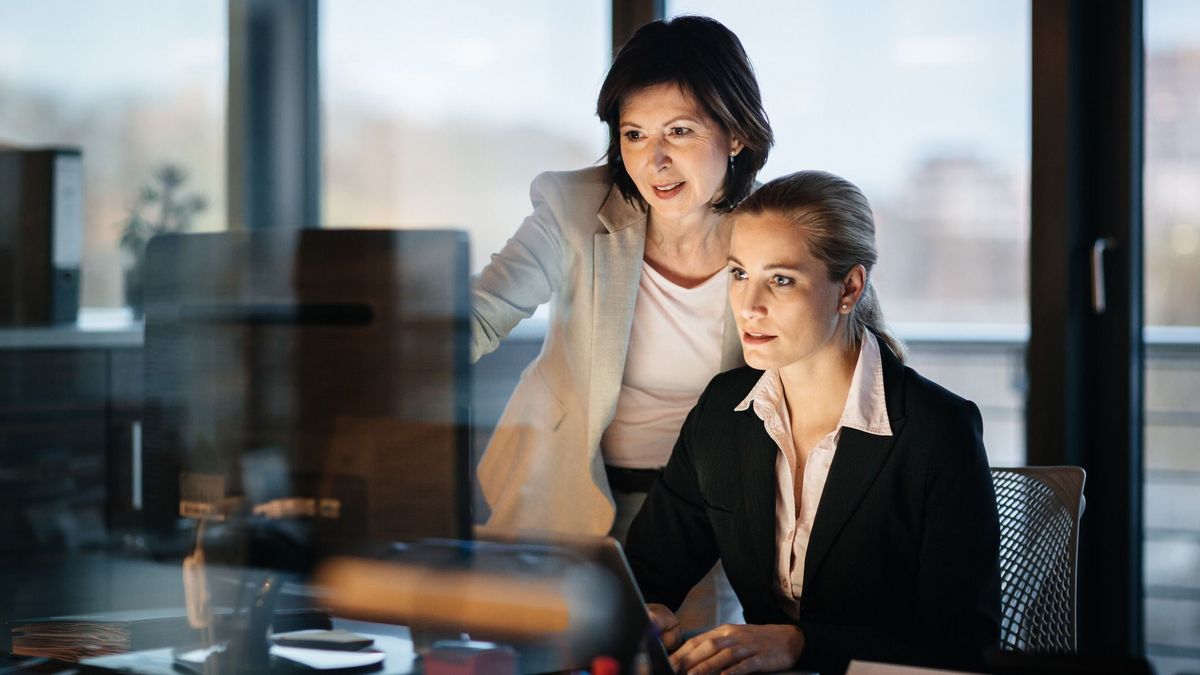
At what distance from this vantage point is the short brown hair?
64.6 inches

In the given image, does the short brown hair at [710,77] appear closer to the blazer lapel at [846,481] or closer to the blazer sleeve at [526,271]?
the blazer sleeve at [526,271]

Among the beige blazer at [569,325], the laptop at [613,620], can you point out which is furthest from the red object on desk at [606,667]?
the beige blazer at [569,325]

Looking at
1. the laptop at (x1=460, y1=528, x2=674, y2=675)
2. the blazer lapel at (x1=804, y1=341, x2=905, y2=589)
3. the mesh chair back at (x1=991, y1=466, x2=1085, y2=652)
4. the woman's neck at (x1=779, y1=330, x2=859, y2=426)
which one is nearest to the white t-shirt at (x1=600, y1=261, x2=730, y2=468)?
the woman's neck at (x1=779, y1=330, x2=859, y2=426)

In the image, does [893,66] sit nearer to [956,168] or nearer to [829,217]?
[956,168]

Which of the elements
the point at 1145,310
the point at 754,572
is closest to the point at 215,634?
the point at 754,572

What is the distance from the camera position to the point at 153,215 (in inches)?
124

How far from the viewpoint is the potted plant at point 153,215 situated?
308 cm

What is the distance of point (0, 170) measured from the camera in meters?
2.78

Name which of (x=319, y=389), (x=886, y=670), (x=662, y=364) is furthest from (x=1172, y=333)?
(x=319, y=389)

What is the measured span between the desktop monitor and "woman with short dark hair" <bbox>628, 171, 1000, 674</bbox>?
1.21 ft

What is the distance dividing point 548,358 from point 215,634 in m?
0.82

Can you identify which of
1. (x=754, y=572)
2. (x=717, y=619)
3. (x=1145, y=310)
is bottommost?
(x=717, y=619)

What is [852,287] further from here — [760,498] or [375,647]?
[375,647]

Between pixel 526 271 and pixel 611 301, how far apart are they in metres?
0.15
